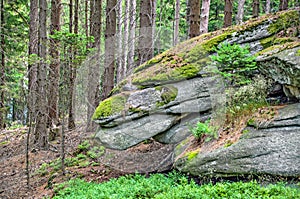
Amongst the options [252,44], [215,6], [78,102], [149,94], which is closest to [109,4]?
[78,102]

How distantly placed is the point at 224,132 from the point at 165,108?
148 centimetres

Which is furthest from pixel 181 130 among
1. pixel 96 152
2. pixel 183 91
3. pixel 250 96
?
pixel 96 152

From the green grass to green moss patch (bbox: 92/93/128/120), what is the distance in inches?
60.8

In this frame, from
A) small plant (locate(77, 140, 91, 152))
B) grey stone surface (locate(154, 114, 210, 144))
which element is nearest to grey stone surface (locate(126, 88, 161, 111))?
grey stone surface (locate(154, 114, 210, 144))

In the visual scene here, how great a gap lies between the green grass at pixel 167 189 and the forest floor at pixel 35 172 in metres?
0.59

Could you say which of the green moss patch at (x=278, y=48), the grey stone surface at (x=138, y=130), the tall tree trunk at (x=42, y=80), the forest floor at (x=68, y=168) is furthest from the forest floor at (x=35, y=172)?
the green moss patch at (x=278, y=48)

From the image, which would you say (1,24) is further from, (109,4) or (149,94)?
(149,94)

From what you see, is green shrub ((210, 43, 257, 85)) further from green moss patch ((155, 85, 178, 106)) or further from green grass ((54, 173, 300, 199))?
green grass ((54, 173, 300, 199))

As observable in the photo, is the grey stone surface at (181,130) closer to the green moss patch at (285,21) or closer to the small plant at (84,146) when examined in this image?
the green moss patch at (285,21)

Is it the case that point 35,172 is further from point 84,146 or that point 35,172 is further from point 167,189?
point 167,189

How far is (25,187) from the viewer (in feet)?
25.0

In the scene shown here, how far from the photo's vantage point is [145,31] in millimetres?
9781

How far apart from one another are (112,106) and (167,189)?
2.64 meters

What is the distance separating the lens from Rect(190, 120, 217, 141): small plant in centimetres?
602
